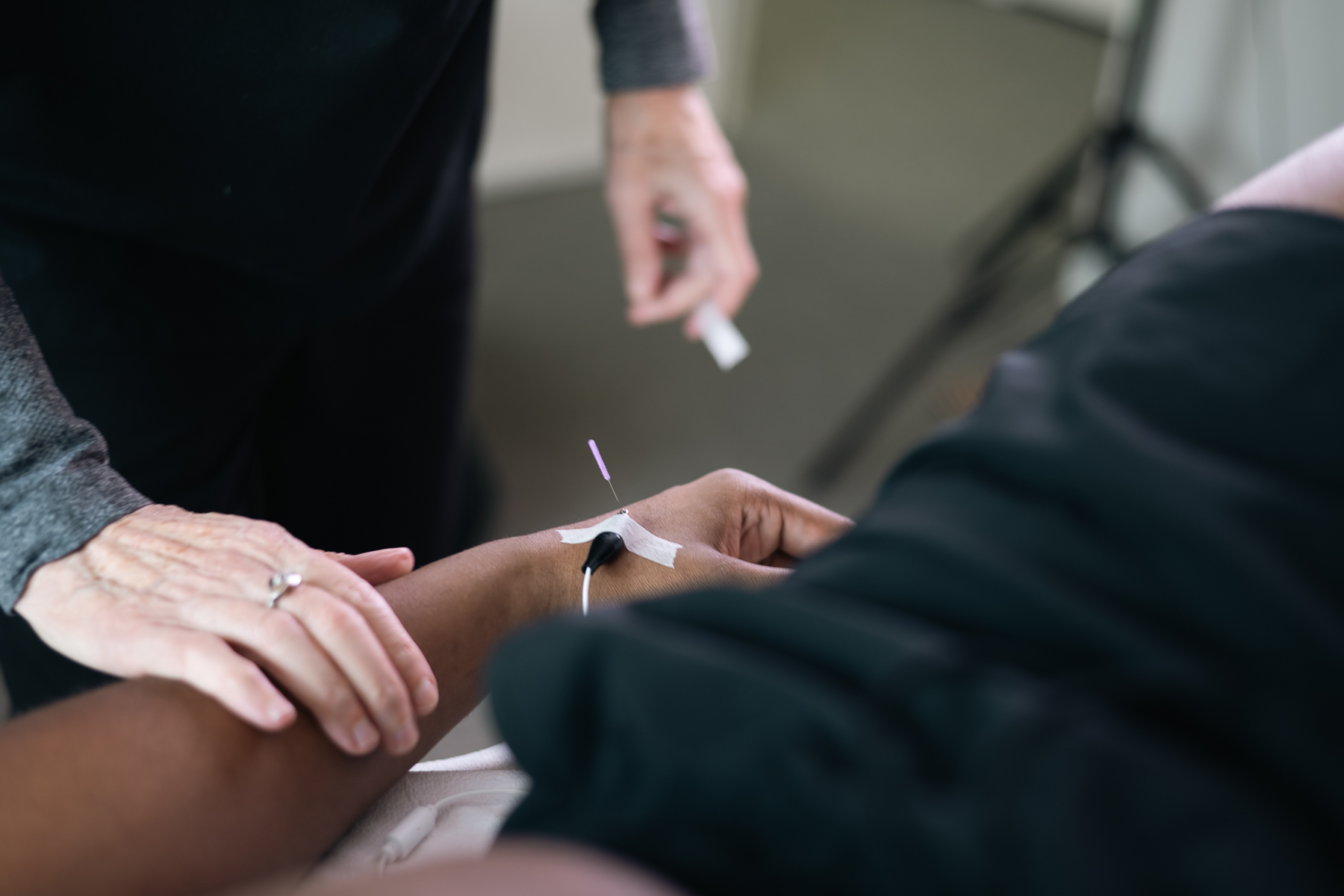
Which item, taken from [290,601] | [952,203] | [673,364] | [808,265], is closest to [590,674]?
[290,601]

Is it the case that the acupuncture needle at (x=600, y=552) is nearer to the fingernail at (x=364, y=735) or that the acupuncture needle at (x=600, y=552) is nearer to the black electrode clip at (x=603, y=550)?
the black electrode clip at (x=603, y=550)

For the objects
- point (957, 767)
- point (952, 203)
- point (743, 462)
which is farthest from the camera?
point (952, 203)

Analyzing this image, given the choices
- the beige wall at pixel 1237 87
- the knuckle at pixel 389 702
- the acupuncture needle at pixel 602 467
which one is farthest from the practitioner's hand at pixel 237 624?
the beige wall at pixel 1237 87

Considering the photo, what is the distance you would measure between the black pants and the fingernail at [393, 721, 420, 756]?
0.87 ft

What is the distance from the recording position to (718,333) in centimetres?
95

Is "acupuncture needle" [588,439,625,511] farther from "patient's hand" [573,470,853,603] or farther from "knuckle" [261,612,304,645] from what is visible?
"knuckle" [261,612,304,645]

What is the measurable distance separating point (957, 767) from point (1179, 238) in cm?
34

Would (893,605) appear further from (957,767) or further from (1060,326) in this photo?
(1060,326)

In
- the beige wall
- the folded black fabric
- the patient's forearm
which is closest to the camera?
the folded black fabric

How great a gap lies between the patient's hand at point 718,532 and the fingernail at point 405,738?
190mm

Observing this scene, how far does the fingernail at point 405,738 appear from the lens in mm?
587

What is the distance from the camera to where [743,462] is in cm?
202

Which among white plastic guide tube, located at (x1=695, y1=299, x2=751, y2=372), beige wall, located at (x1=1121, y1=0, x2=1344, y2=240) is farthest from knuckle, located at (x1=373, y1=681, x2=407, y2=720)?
beige wall, located at (x1=1121, y1=0, x2=1344, y2=240)

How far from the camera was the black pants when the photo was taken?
2.73 ft
